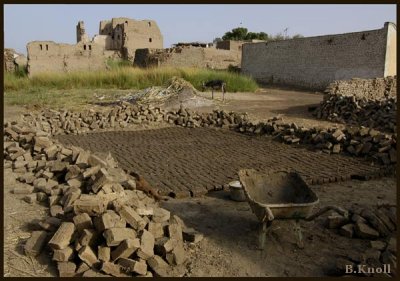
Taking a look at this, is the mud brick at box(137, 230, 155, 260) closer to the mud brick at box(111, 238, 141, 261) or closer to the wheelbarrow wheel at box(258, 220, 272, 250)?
the mud brick at box(111, 238, 141, 261)

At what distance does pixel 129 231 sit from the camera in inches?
147

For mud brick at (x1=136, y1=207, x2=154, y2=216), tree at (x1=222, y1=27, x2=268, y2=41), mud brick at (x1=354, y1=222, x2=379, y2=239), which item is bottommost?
mud brick at (x1=354, y1=222, x2=379, y2=239)

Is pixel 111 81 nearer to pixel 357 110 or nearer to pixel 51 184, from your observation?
pixel 357 110

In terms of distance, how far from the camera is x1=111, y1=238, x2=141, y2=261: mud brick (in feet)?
11.5

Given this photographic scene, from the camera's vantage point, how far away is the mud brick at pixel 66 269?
3459mm

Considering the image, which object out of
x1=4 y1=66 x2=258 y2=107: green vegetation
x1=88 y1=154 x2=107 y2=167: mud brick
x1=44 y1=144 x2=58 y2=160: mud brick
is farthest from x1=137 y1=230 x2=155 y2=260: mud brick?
x1=4 y1=66 x2=258 y2=107: green vegetation

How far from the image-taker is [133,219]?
3857 mm

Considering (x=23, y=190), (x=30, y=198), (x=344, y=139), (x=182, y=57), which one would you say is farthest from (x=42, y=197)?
(x=182, y=57)

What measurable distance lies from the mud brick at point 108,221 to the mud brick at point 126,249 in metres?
0.24

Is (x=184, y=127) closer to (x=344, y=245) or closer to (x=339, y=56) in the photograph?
(x=344, y=245)

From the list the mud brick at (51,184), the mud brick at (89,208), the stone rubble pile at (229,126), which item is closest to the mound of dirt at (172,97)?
the stone rubble pile at (229,126)

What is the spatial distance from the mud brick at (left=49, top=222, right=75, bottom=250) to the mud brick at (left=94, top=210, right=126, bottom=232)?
0.83ft

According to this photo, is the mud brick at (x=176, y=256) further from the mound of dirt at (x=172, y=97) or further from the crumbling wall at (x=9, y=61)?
the crumbling wall at (x=9, y=61)

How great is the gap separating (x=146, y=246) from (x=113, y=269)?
14.0 inches
